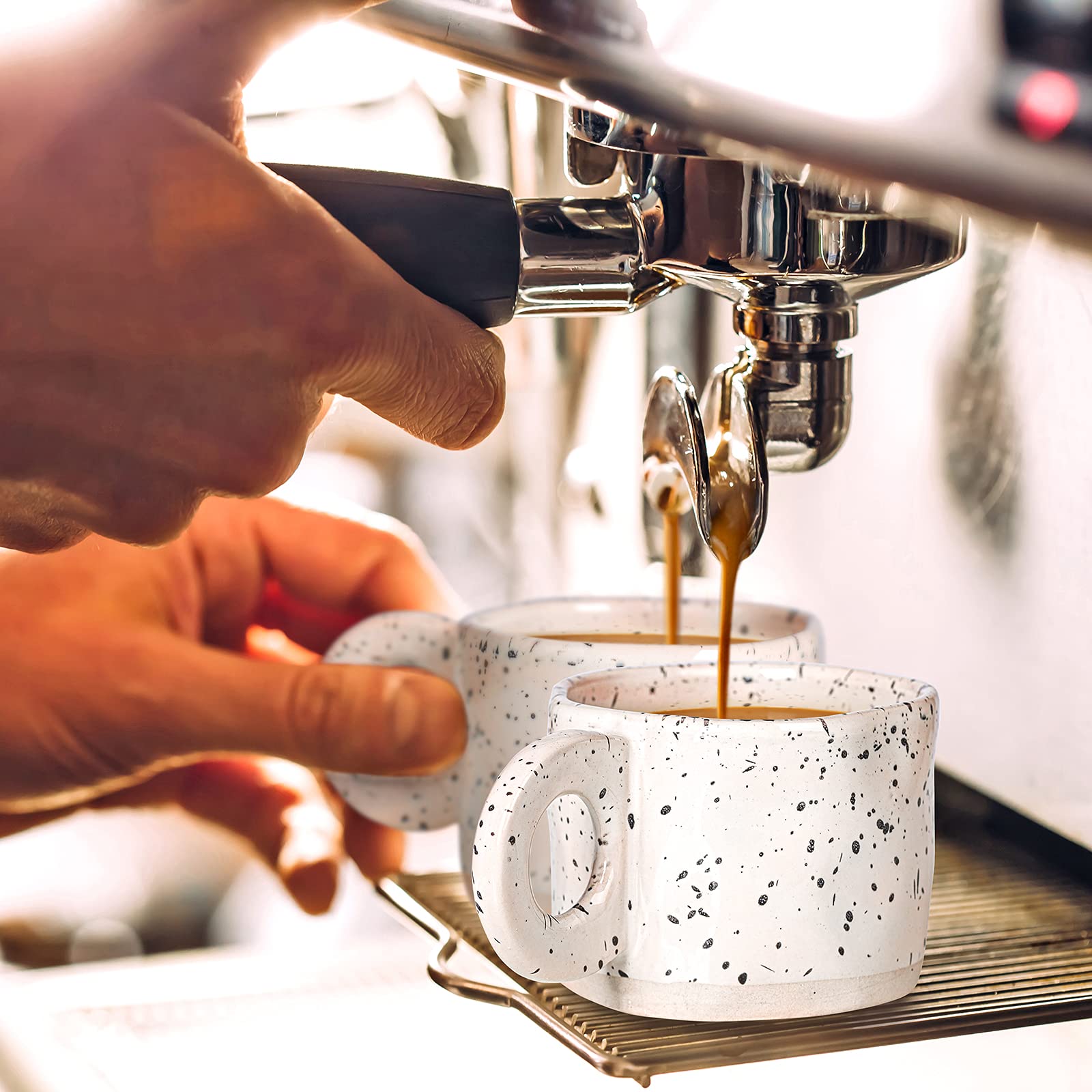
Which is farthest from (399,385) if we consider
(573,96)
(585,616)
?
(585,616)

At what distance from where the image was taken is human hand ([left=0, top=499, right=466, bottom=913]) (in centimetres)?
44

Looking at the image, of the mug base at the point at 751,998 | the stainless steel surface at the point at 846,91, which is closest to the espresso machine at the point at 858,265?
the stainless steel surface at the point at 846,91

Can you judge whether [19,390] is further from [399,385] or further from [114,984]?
[114,984]

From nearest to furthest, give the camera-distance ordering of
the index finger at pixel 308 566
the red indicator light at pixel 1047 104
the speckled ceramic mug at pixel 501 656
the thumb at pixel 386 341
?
the red indicator light at pixel 1047 104 < the thumb at pixel 386 341 < the speckled ceramic mug at pixel 501 656 < the index finger at pixel 308 566

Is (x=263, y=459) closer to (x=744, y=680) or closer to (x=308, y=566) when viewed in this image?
(x=744, y=680)

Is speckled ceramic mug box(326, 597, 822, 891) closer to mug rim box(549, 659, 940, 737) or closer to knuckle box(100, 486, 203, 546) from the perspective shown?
mug rim box(549, 659, 940, 737)

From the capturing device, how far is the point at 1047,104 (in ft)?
0.49

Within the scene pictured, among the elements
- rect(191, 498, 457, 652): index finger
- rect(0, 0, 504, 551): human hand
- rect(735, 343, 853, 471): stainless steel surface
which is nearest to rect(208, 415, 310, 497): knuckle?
rect(0, 0, 504, 551): human hand

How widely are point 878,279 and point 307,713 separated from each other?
23cm

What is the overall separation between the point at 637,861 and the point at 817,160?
0.17 m

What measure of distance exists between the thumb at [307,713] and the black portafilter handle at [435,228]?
146 mm

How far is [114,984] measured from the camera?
1.27 feet

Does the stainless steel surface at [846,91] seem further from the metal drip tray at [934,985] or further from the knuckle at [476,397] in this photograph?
the metal drip tray at [934,985]

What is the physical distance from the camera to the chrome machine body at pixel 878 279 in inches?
6.6
